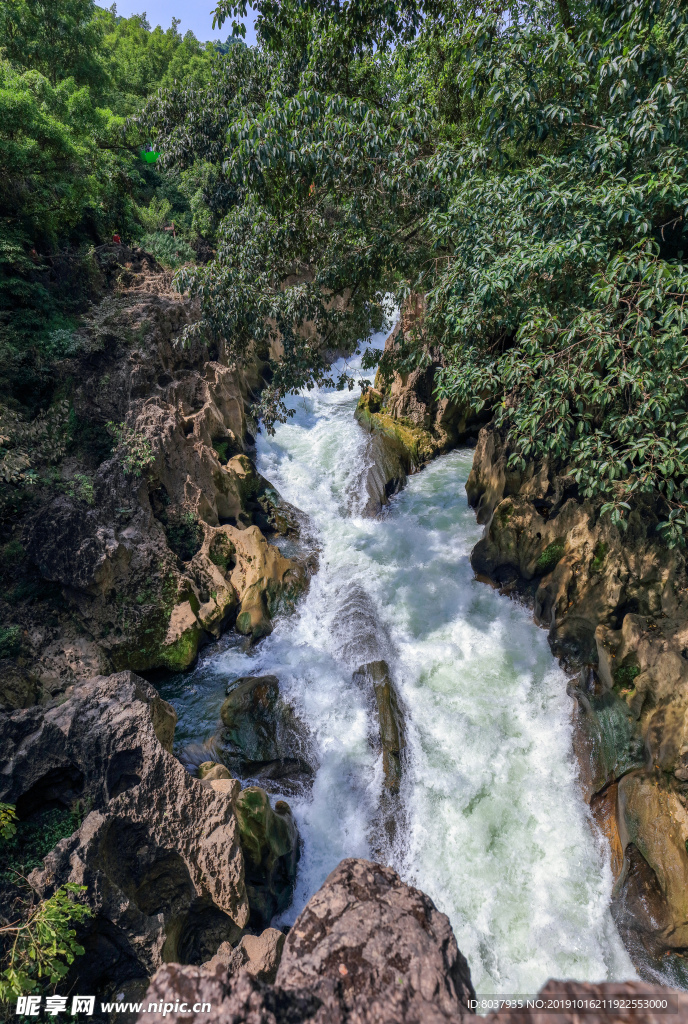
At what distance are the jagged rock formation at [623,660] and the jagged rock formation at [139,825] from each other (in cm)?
446

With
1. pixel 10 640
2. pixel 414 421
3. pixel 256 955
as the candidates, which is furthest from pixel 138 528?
pixel 414 421

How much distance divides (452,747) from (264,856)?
3056 millimetres

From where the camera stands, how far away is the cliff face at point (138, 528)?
7438 mm

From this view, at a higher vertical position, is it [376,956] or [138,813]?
[376,956]

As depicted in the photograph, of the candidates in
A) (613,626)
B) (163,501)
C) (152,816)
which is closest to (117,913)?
(152,816)

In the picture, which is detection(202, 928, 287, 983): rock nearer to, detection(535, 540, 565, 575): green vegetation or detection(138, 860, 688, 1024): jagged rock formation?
detection(138, 860, 688, 1024): jagged rock formation

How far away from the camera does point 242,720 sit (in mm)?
7285

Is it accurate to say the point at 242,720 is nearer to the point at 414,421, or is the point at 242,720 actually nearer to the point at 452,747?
the point at 452,747

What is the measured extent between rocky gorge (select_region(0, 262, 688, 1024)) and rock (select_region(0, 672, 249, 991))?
0.8 inches

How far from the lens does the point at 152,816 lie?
5.18m

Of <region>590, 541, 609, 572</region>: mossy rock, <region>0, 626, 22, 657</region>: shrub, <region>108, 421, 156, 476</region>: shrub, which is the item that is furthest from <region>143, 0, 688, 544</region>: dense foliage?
<region>0, 626, 22, 657</region>: shrub

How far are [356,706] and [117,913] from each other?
3990 mm

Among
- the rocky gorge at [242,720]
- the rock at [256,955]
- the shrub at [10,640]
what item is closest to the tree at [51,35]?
the rocky gorge at [242,720]

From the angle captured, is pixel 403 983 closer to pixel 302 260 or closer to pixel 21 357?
pixel 302 260
